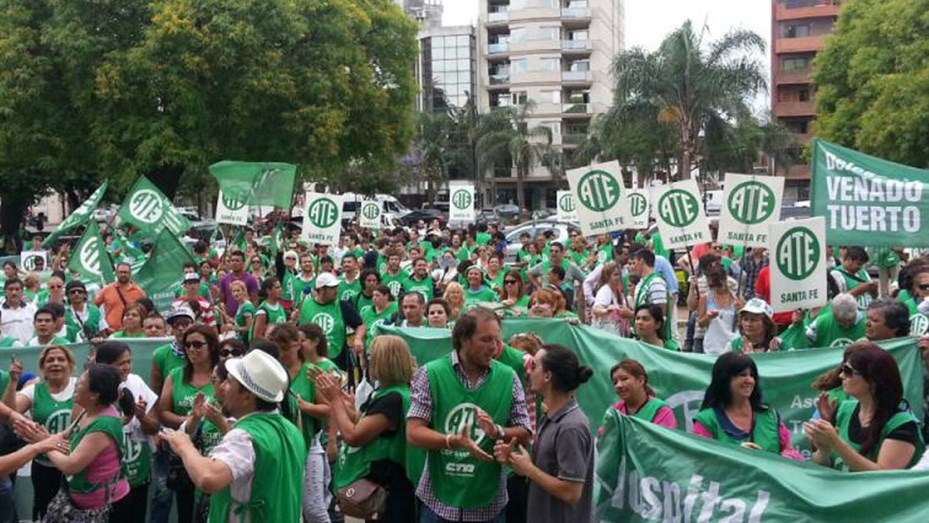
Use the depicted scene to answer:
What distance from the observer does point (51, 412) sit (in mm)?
6371

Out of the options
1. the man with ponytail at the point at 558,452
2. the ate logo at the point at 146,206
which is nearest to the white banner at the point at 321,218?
the ate logo at the point at 146,206

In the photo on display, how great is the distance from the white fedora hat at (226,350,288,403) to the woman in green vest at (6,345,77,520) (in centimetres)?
234

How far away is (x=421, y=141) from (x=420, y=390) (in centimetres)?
6216

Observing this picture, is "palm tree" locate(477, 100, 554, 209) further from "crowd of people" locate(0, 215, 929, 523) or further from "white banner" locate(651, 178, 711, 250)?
"crowd of people" locate(0, 215, 929, 523)

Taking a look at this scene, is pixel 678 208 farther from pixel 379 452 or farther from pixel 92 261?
pixel 379 452

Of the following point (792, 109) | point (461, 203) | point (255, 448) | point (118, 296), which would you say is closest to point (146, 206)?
point (118, 296)

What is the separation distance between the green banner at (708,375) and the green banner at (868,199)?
249cm

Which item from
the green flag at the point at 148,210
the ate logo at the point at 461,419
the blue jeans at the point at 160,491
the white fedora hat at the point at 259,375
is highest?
the green flag at the point at 148,210

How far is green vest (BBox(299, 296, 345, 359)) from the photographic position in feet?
33.6

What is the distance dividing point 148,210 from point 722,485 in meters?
10.1

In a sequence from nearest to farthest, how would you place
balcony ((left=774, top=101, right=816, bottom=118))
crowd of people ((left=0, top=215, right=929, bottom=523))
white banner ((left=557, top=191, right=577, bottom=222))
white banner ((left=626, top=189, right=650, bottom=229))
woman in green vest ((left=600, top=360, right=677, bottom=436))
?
crowd of people ((left=0, top=215, right=929, bottom=523)) → woman in green vest ((left=600, top=360, right=677, bottom=436)) → white banner ((left=626, top=189, right=650, bottom=229)) → white banner ((left=557, top=191, right=577, bottom=222)) → balcony ((left=774, top=101, right=816, bottom=118))

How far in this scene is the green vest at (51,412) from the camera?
6359mm

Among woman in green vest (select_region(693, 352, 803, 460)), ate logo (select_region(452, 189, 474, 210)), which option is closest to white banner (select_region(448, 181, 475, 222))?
ate logo (select_region(452, 189, 474, 210))

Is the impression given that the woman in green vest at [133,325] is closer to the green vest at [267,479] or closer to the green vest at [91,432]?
the green vest at [91,432]
